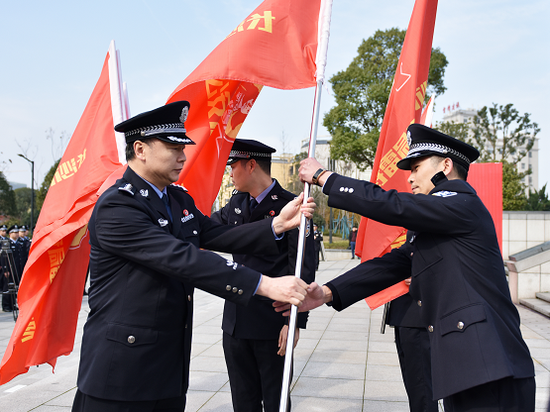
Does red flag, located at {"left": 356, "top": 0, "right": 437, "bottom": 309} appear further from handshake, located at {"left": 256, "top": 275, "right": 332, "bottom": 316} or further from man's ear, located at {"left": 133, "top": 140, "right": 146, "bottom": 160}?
man's ear, located at {"left": 133, "top": 140, "right": 146, "bottom": 160}

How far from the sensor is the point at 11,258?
10.9 metres

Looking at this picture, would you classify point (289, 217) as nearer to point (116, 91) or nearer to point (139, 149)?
point (139, 149)

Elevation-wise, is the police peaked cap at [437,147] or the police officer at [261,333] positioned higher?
the police peaked cap at [437,147]

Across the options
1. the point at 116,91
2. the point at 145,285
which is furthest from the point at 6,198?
the point at 145,285

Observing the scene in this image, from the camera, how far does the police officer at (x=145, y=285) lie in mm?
2199

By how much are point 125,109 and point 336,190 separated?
257 centimetres

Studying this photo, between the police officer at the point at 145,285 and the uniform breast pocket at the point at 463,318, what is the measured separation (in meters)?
0.73

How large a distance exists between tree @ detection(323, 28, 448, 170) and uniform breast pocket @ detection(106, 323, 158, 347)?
2652 centimetres

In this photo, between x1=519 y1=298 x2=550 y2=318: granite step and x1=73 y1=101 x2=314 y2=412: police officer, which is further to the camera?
x1=519 y1=298 x2=550 y2=318: granite step

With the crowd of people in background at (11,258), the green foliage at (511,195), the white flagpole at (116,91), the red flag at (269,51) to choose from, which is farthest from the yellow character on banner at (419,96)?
the green foliage at (511,195)

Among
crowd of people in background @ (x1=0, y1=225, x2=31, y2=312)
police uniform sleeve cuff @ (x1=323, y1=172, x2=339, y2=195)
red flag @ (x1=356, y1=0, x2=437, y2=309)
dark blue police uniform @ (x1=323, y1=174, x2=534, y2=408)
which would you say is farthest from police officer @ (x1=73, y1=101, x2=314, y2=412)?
crowd of people in background @ (x1=0, y1=225, x2=31, y2=312)

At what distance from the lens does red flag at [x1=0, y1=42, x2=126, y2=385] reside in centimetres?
331

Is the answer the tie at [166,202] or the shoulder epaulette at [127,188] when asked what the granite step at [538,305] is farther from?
the shoulder epaulette at [127,188]

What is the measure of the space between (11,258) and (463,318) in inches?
445
